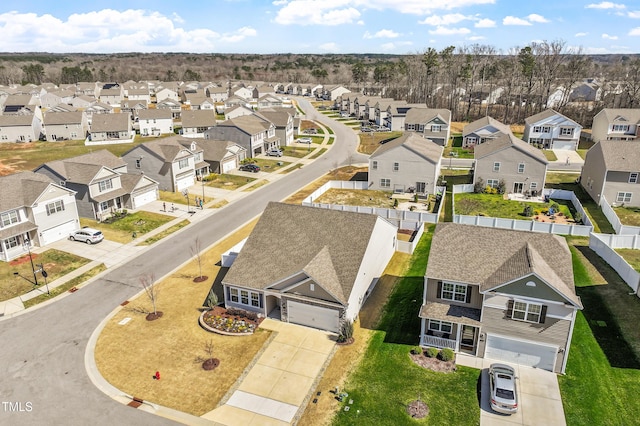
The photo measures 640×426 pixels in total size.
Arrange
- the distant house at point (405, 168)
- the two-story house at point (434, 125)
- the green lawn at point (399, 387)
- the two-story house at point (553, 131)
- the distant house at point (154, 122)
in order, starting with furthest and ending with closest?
1. the distant house at point (154, 122)
2. the two-story house at point (434, 125)
3. the two-story house at point (553, 131)
4. the distant house at point (405, 168)
5. the green lawn at point (399, 387)

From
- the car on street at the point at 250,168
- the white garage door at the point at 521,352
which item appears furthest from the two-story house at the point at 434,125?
the white garage door at the point at 521,352

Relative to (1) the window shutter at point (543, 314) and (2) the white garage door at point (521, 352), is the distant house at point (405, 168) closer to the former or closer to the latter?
(2) the white garage door at point (521, 352)

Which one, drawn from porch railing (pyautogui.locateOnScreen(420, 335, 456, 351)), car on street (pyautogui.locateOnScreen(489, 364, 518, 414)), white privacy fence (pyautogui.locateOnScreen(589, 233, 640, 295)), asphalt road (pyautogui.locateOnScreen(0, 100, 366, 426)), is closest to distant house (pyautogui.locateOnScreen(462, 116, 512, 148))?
white privacy fence (pyautogui.locateOnScreen(589, 233, 640, 295))

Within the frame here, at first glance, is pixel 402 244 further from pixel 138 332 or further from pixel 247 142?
pixel 247 142

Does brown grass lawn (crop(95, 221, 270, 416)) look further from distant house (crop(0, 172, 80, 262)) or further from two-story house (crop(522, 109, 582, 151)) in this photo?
two-story house (crop(522, 109, 582, 151))

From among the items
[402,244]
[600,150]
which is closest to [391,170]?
[402,244]
